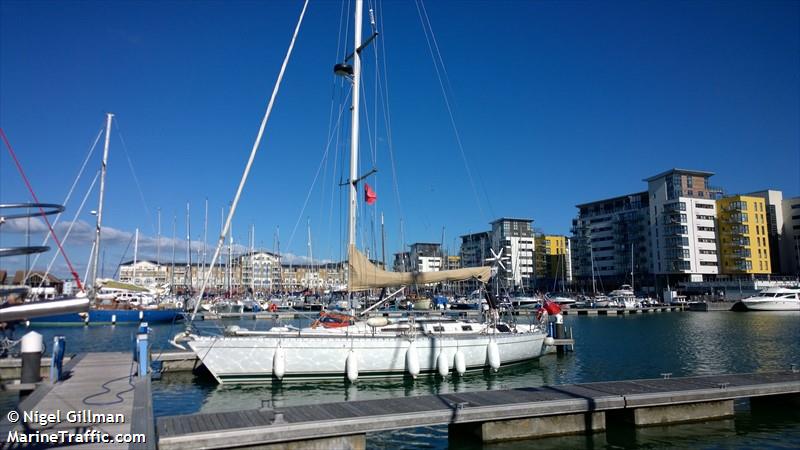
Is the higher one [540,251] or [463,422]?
[540,251]

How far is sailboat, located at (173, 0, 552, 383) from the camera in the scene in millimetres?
21688

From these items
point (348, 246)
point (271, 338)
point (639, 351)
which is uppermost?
point (348, 246)

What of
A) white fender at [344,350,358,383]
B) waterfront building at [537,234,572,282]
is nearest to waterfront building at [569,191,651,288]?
waterfront building at [537,234,572,282]

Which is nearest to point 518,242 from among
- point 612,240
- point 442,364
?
point 612,240

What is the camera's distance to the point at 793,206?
12331cm

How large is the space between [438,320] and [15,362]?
19545 millimetres

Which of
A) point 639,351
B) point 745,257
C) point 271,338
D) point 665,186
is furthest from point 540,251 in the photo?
point 271,338

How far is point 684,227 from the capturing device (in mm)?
113562

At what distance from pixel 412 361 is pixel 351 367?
276 centimetres

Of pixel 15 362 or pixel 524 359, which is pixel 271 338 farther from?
pixel 524 359

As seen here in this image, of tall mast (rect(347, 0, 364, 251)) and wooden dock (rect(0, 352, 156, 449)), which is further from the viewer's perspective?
tall mast (rect(347, 0, 364, 251))

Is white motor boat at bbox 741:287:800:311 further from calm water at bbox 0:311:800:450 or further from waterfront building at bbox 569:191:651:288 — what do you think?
calm water at bbox 0:311:800:450

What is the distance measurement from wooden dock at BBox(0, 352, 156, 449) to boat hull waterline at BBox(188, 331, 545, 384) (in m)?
3.33

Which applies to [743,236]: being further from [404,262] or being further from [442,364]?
[442,364]
